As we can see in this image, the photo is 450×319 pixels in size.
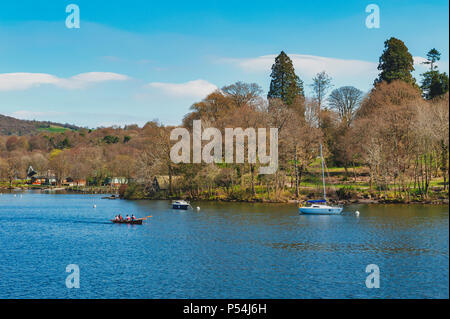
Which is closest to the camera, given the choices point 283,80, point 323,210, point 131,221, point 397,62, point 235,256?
point 235,256

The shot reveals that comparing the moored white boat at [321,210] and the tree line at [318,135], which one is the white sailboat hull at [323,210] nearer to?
the moored white boat at [321,210]

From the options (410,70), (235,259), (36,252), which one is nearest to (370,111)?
(410,70)

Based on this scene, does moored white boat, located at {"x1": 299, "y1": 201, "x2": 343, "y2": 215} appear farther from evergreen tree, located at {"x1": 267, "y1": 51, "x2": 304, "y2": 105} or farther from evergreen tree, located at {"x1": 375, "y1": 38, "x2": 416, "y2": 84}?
evergreen tree, located at {"x1": 267, "y1": 51, "x2": 304, "y2": 105}

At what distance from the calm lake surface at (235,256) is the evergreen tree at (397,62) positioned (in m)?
44.8

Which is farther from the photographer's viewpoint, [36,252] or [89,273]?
[36,252]

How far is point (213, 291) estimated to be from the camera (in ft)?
102

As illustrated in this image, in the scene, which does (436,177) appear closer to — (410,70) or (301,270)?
(410,70)

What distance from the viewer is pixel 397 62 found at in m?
105

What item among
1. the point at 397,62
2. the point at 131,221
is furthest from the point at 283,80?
the point at 131,221

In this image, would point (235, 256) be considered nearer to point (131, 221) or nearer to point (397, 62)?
point (131, 221)

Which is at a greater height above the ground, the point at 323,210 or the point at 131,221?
the point at 323,210

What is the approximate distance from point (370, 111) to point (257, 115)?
2356 centimetres

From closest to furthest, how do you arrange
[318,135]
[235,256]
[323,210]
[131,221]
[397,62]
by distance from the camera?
1. [235,256]
2. [131,221]
3. [323,210]
4. [318,135]
5. [397,62]

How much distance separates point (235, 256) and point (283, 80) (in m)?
92.1
